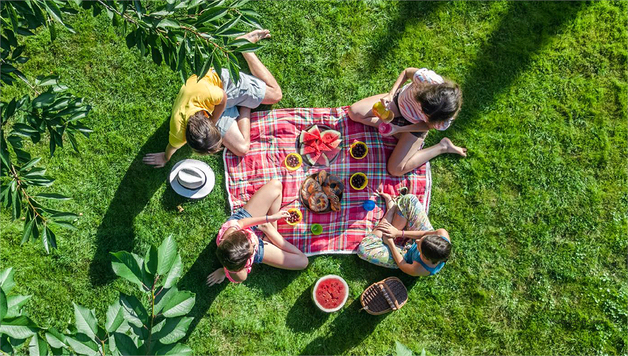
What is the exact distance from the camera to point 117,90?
17.5 feet

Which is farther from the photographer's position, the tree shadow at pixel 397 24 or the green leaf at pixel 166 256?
the tree shadow at pixel 397 24

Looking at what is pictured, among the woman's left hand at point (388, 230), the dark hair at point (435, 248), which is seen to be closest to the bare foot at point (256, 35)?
the woman's left hand at point (388, 230)

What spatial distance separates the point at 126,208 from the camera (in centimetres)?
521

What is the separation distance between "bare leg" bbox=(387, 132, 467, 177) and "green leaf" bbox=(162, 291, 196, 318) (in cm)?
326

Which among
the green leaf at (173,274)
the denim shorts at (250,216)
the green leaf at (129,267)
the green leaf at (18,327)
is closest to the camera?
the green leaf at (18,327)

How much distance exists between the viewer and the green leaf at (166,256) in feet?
7.54

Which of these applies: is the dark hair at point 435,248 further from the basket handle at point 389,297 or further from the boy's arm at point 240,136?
the boy's arm at point 240,136

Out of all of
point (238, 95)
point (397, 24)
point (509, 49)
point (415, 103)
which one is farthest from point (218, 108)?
point (509, 49)

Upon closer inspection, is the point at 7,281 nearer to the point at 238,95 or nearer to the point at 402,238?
the point at 238,95

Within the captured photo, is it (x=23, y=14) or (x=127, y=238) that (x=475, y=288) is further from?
(x=23, y=14)

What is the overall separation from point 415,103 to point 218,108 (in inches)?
80.3

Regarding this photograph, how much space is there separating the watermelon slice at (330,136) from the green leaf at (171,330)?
3.15 m

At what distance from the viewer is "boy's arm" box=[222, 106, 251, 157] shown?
503 centimetres

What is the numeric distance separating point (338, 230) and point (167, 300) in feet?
10.1
